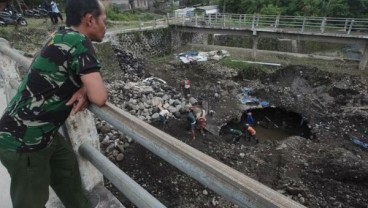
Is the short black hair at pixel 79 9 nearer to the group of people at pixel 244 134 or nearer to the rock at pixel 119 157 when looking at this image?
the rock at pixel 119 157

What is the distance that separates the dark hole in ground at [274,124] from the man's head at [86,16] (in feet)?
31.9

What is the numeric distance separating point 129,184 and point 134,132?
1.05 feet

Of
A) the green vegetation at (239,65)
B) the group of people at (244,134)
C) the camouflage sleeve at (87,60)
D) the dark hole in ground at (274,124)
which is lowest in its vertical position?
the dark hole in ground at (274,124)

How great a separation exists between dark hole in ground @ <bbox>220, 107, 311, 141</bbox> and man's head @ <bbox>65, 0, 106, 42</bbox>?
9.72 metres

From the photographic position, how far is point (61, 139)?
160 cm

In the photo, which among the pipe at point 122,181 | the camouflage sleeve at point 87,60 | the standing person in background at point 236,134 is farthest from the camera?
the standing person in background at point 236,134

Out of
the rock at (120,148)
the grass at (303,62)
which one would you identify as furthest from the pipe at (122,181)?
the grass at (303,62)

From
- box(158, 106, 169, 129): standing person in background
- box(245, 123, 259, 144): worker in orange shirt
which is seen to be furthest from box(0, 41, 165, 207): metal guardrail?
box(245, 123, 259, 144): worker in orange shirt

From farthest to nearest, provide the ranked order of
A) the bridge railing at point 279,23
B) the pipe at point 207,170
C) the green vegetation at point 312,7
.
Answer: the green vegetation at point 312,7 → the bridge railing at point 279,23 → the pipe at point 207,170

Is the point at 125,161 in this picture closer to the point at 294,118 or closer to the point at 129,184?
the point at 129,184

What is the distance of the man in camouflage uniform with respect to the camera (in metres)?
1.32

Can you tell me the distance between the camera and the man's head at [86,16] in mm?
1368

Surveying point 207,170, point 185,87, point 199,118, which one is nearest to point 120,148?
point 199,118

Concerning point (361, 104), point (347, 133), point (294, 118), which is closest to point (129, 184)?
point (347, 133)
